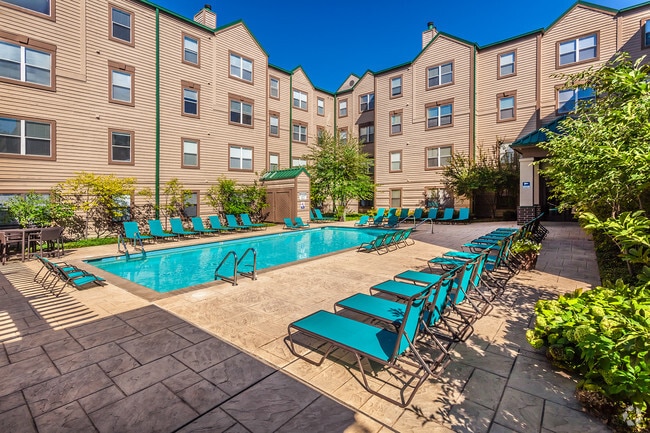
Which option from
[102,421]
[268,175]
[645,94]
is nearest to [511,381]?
[645,94]

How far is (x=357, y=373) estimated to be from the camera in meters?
3.45

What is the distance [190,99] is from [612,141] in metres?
18.8

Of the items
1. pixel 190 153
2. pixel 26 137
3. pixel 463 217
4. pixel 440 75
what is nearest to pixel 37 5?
pixel 26 137

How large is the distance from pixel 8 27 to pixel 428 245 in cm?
1797

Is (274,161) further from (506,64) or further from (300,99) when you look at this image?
(506,64)

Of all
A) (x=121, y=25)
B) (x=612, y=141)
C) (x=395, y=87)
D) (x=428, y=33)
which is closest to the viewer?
(x=612, y=141)

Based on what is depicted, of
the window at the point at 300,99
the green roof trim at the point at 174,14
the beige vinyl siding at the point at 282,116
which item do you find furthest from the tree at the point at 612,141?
the window at the point at 300,99

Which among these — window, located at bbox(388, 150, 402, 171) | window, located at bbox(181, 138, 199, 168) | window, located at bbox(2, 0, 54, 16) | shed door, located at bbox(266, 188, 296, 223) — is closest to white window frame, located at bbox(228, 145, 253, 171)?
window, located at bbox(181, 138, 199, 168)

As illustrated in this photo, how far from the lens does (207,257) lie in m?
11.6

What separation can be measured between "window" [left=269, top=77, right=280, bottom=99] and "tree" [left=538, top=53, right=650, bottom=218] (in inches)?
790

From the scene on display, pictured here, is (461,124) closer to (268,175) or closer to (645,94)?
(268,175)

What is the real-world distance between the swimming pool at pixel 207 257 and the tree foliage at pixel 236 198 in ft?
13.8

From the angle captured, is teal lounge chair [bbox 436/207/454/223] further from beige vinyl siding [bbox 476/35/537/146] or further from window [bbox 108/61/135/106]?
window [bbox 108/61/135/106]

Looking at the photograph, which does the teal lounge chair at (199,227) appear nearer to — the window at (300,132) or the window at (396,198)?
the window at (300,132)
